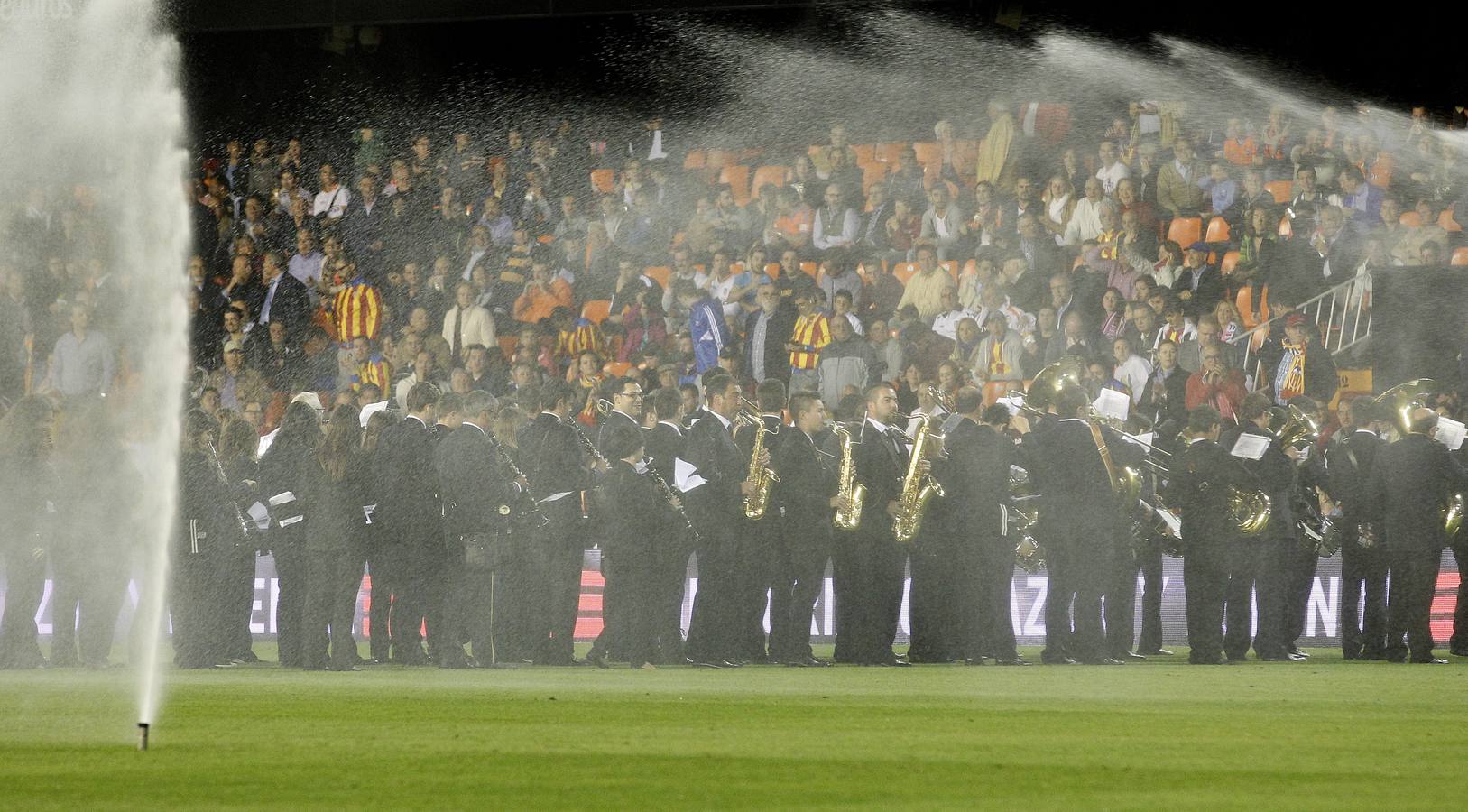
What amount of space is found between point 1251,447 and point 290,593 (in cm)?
758

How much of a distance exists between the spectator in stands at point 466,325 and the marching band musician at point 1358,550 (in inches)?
361

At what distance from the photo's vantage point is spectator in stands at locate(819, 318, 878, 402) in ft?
59.1

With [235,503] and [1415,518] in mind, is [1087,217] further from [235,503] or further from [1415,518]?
[235,503]

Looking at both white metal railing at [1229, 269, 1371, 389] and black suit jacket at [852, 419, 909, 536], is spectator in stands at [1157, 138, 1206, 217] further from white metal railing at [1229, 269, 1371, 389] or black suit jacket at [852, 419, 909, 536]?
black suit jacket at [852, 419, 909, 536]

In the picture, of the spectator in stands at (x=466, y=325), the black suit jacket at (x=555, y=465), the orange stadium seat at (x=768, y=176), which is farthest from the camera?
the orange stadium seat at (x=768, y=176)

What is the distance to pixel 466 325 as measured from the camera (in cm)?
2025

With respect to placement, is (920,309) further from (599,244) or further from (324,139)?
(324,139)

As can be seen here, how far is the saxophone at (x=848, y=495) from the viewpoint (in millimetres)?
14211

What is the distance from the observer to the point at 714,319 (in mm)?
19562

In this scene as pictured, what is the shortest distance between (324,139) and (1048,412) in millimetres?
12684

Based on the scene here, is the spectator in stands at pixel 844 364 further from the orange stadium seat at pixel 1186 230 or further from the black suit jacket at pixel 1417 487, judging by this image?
the black suit jacket at pixel 1417 487

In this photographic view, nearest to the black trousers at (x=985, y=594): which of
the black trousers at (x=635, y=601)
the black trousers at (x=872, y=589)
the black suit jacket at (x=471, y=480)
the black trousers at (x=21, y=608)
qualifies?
the black trousers at (x=872, y=589)

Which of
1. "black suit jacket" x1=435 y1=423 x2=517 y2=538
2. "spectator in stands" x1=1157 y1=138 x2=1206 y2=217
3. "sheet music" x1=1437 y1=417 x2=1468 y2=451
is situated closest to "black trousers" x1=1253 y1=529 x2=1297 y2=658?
"sheet music" x1=1437 y1=417 x2=1468 y2=451

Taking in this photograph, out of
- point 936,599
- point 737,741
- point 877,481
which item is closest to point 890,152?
point 877,481
